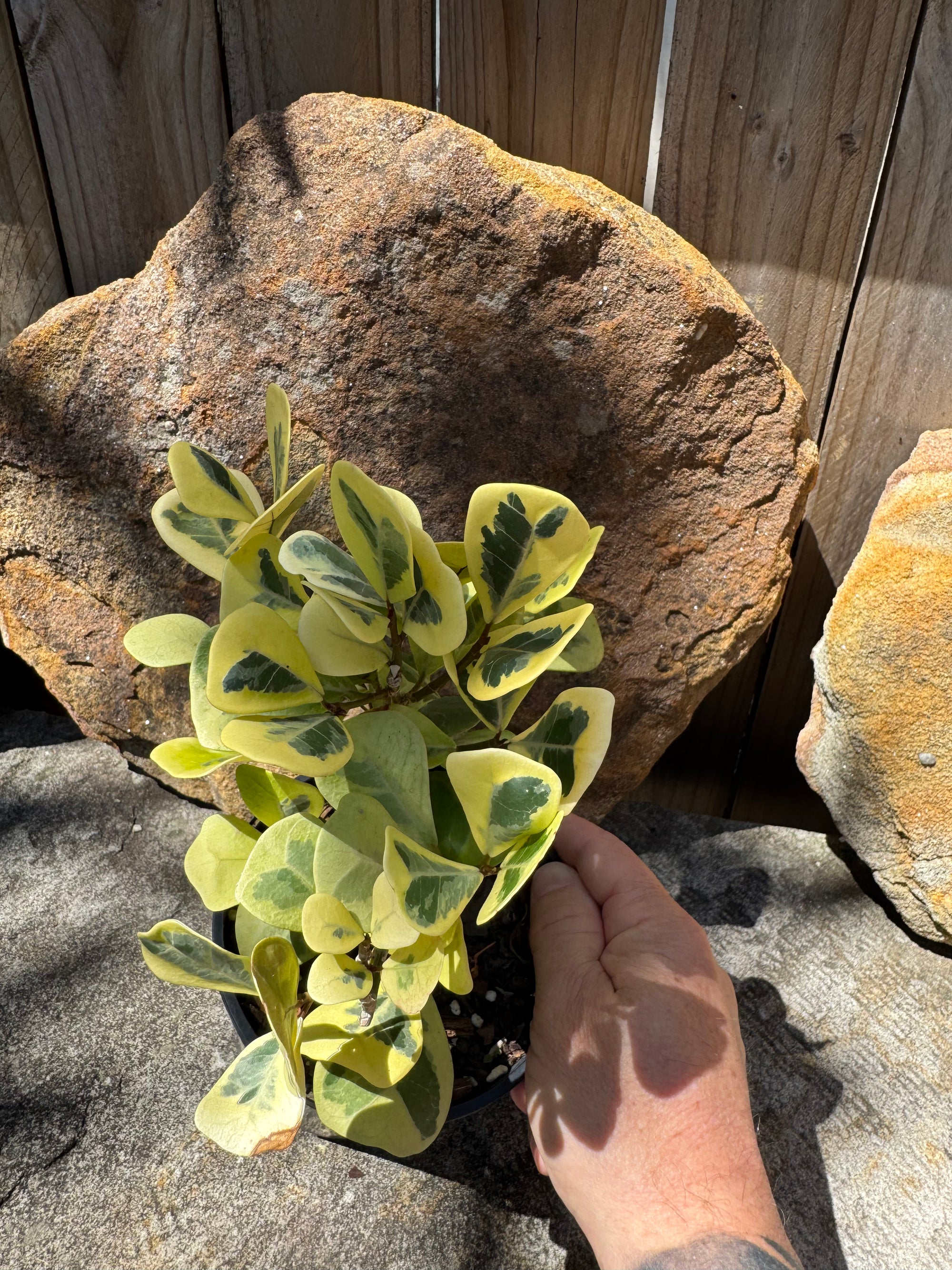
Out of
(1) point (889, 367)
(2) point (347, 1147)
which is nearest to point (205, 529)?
(2) point (347, 1147)

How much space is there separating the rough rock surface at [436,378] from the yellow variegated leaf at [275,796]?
50 centimetres

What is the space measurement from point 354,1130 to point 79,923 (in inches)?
26.7

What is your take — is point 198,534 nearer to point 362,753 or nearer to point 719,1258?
point 362,753

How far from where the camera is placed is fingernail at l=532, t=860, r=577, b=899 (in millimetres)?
897

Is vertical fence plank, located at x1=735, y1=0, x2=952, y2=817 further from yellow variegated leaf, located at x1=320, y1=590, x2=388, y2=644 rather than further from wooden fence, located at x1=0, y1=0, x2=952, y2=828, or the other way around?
yellow variegated leaf, located at x1=320, y1=590, x2=388, y2=644

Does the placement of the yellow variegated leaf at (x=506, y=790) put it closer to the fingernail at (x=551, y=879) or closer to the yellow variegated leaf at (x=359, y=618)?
the yellow variegated leaf at (x=359, y=618)

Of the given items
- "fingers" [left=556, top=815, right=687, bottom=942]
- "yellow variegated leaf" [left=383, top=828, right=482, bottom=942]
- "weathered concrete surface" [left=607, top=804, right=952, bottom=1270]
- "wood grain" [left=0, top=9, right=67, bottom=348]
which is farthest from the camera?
"wood grain" [left=0, top=9, right=67, bottom=348]

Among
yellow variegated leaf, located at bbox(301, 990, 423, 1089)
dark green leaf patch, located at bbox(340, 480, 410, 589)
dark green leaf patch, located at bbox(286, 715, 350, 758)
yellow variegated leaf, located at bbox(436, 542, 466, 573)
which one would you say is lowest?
yellow variegated leaf, located at bbox(301, 990, 423, 1089)

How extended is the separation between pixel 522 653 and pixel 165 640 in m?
0.32

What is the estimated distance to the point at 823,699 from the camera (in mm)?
1255

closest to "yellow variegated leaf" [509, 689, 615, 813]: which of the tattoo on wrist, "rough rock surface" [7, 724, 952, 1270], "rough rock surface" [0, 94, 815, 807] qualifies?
the tattoo on wrist

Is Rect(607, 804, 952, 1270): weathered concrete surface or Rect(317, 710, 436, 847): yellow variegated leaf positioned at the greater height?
Rect(317, 710, 436, 847): yellow variegated leaf

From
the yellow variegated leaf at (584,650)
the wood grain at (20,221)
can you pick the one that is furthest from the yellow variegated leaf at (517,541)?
the wood grain at (20,221)

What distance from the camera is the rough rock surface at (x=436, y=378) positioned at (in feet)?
3.41
